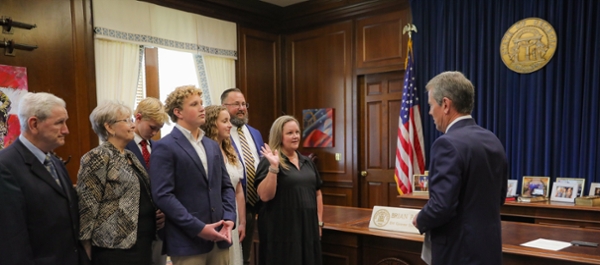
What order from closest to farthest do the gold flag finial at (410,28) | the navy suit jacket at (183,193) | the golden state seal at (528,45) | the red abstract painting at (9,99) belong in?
the navy suit jacket at (183,193)
the red abstract painting at (9,99)
the golden state seal at (528,45)
the gold flag finial at (410,28)

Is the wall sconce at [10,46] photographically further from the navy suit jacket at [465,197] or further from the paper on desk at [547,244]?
the paper on desk at [547,244]

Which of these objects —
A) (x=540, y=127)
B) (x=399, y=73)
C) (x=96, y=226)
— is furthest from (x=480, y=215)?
(x=399, y=73)

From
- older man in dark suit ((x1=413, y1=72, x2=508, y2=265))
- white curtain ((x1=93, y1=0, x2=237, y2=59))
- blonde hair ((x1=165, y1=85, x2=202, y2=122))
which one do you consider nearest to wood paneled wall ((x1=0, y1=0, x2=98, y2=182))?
white curtain ((x1=93, y1=0, x2=237, y2=59))

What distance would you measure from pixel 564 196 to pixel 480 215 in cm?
268

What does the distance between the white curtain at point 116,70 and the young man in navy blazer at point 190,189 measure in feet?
8.38

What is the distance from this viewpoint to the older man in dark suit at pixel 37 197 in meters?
1.52

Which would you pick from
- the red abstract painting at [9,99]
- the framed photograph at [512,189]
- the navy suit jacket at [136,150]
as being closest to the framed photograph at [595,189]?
the framed photograph at [512,189]

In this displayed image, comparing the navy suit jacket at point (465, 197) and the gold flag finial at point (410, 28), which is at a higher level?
the gold flag finial at point (410, 28)

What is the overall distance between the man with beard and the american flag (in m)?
2.29

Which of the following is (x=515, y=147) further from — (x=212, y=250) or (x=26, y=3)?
(x=26, y=3)

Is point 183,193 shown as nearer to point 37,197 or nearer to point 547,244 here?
point 37,197

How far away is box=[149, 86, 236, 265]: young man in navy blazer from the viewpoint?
190cm

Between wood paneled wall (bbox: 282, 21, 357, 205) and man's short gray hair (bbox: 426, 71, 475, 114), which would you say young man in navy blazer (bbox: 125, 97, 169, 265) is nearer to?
man's short gray hair (bbox: 426, 71, 475, 114)

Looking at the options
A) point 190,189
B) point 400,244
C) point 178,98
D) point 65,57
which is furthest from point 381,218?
point 65,57
